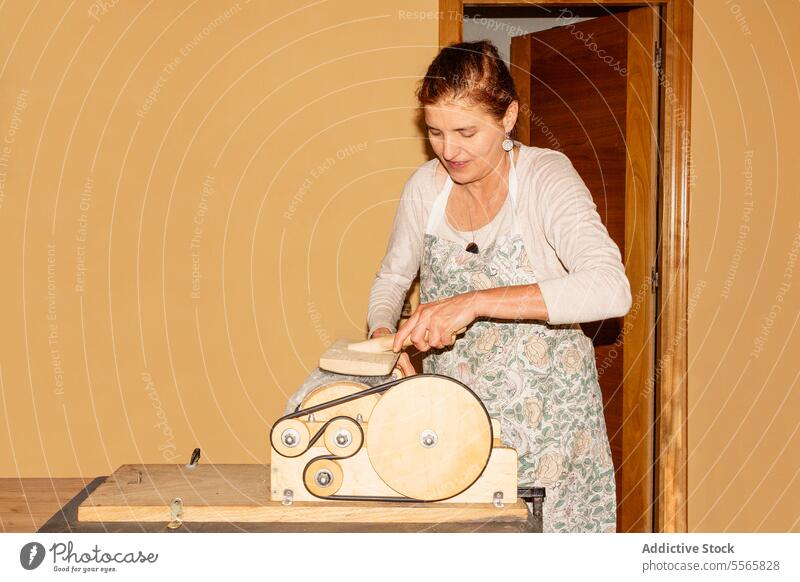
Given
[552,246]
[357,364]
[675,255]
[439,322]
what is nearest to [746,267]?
[675,255]

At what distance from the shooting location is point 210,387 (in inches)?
111

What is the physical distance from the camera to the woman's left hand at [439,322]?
144cm

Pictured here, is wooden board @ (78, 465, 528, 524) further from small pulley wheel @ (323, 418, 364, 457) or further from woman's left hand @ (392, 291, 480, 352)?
woman's left hand @ (392, 291, 480, 352)

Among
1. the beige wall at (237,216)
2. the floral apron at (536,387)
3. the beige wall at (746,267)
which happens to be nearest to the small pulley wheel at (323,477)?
the floral apron at (536,387)

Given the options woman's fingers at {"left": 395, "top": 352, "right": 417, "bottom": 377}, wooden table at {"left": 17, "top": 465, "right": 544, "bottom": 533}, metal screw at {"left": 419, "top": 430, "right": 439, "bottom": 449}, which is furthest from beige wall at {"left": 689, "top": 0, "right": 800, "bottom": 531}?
metal screw at {"left": 419, "top": 430, "right": 439, "bottom": 449}

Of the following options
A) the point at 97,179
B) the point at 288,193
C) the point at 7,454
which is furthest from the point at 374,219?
the point at 7,454

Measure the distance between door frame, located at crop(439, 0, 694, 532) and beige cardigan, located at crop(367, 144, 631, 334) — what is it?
3.92 feet

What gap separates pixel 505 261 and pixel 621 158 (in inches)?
58.7

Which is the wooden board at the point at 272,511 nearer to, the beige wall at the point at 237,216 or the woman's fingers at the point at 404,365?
the woman's fingers at the point at 404,365

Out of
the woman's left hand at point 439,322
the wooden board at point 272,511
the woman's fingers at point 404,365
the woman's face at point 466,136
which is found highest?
the woman's face at point 466,136

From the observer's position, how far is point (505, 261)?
1.88 m

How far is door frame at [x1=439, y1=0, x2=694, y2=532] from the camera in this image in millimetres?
2896
